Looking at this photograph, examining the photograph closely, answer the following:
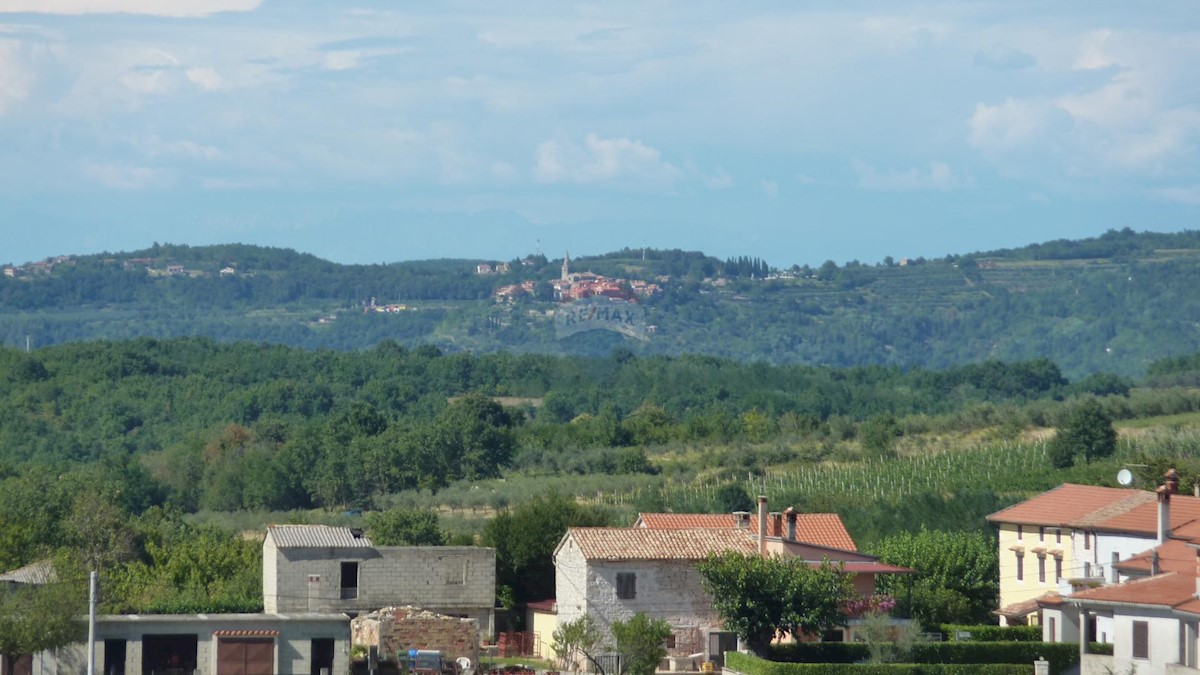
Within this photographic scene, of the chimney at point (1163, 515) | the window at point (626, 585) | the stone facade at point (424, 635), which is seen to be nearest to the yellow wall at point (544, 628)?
the window at point (626, 585)

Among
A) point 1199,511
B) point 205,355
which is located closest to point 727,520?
point 1199,511

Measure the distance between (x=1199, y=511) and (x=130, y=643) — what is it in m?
24.9

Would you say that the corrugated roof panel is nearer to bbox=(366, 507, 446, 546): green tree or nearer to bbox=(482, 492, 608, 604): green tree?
bbox=(482, 492, 608, 604): green tree

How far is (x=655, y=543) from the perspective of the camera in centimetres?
4928

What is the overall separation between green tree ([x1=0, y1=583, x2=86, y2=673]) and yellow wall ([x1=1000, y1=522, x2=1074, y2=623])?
23724mm

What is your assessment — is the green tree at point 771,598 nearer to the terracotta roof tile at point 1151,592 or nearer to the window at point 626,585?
the window at point 626,585

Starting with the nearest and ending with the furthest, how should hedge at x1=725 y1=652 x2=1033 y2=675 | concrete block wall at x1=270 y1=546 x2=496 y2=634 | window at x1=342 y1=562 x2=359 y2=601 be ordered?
1. hedge at x1=725 y1=652 x2=1033 y2=675
2. concrete block wall at x1=270 y1=546 x2=496 y2=634
3. window at x1=342 y1=562 x2=359 y2=601

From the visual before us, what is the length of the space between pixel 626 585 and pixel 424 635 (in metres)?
4.86

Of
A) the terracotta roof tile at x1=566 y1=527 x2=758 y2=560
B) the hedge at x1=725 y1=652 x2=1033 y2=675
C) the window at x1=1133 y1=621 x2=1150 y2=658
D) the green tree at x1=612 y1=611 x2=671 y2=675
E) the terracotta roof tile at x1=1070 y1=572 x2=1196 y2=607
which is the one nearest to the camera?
the terracotta roof tile at x1=1070 y1=572 x2=1196 y2=607

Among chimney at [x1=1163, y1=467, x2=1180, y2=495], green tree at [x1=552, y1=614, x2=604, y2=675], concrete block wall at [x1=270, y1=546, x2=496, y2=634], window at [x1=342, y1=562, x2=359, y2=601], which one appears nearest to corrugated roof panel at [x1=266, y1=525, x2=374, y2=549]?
concrete block wall at [x1=270, y1=546, x2=496, y2=634]

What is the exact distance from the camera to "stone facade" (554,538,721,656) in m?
48.2

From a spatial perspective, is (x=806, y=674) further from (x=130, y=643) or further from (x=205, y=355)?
(x=205, y=355)

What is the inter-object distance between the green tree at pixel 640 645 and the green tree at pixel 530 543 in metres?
9.13

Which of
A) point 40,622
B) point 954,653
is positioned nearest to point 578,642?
point 954,653
